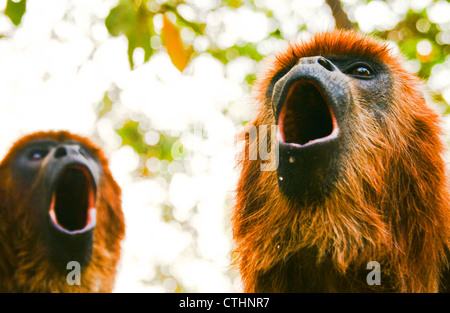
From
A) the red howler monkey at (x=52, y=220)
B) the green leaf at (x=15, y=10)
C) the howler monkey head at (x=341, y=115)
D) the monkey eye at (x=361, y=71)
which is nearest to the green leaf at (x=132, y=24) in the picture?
the green leaf at (x=15, y=10)

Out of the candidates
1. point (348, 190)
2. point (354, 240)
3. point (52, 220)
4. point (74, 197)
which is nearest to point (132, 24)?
point (74, 197)

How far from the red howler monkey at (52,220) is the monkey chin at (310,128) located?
22.8 inches

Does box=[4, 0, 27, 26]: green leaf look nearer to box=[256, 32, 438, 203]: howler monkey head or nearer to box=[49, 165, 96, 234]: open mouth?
box=[49, 165, 96, 234]: open mouth

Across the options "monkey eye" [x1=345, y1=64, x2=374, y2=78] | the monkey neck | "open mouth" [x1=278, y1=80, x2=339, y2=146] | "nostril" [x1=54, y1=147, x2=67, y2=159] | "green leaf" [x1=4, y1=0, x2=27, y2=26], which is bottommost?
the monkey neck

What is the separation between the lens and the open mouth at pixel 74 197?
1339mm

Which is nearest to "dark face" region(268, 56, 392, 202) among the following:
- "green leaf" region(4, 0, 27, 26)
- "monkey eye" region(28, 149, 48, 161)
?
"monkey eye" region(28, 149, 48, 161)

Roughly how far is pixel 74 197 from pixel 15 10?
733 mm

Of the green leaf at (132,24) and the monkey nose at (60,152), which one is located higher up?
the green leaf at (132,24)

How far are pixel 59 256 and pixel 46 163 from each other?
0.96 feet

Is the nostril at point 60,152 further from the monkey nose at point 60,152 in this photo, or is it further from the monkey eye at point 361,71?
the monkey eye at point 361,71

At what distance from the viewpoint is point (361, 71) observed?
1.56 metres

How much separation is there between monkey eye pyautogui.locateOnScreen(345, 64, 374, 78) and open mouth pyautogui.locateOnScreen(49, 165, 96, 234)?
37.7 inches

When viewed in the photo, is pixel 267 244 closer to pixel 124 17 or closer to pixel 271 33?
pixel 124 17

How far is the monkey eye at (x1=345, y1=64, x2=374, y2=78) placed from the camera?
156 centimetres
